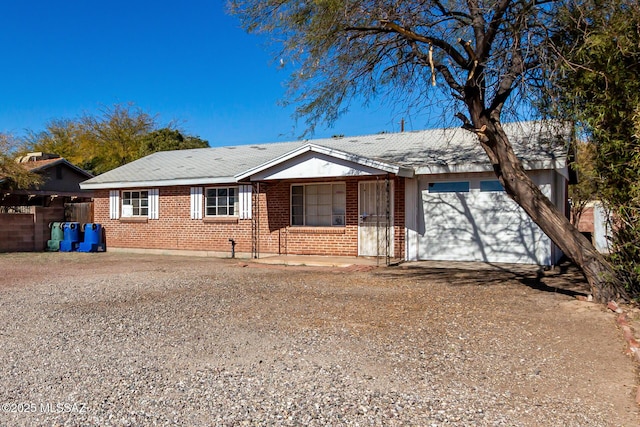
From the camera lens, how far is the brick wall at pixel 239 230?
14914mm

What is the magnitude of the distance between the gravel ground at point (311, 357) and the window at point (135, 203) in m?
9.04

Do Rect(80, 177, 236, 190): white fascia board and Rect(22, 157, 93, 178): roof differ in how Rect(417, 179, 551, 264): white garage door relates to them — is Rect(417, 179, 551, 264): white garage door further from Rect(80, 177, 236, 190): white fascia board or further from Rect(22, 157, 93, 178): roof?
Rect(22, 157, 93, 178): roof

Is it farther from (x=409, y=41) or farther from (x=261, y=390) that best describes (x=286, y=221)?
(x=261, y=390)

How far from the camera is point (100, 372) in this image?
4.82 m

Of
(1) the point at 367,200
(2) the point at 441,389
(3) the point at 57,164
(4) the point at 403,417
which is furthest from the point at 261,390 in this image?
(3) the point at 57,164

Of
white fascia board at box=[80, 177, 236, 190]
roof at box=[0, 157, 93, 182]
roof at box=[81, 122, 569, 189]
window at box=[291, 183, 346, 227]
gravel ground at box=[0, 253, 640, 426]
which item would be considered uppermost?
roof at box=[0, 157, 93, 182]

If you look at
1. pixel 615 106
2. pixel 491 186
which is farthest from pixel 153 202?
pixel 615 106

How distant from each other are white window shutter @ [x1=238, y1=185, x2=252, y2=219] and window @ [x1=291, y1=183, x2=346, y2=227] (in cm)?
144

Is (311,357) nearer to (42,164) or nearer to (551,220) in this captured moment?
(551,220)

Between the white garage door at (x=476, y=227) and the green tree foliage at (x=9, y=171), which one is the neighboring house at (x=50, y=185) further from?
the white garage door at (x=476, y=227)

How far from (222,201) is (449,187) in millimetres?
7454

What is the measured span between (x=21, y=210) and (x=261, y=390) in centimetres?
2199

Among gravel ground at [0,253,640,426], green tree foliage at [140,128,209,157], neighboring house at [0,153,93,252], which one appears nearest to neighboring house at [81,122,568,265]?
neighboring house at [0,153,93,252]

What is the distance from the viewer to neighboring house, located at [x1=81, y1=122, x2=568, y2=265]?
12938 mm
